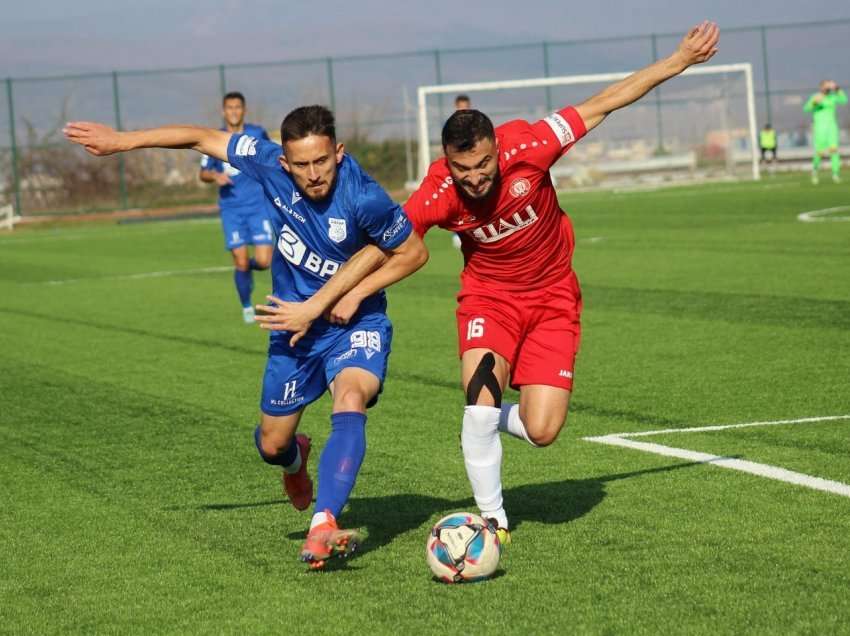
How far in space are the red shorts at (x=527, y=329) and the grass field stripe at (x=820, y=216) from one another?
17.1 metres

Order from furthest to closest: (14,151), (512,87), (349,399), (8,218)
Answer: (14,151)
(8,218)
(512,87)
(349,399)

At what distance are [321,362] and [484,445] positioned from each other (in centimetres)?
80

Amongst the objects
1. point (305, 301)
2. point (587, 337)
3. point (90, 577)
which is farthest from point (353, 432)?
point (587, 337)

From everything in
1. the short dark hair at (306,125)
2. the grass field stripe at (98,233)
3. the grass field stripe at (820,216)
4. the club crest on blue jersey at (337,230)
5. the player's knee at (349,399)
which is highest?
the short dark hair at (306,125)

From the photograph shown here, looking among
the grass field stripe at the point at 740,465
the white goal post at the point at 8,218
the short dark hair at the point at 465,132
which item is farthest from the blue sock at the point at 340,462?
the white goal post at the point at 8,218

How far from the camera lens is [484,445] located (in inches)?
249

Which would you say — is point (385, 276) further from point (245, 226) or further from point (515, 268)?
point (245, 226)

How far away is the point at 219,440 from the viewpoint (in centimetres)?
876

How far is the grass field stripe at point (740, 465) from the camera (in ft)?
21.9

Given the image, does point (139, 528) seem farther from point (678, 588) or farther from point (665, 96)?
point (665, 96)

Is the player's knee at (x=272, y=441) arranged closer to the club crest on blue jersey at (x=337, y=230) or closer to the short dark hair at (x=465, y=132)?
the club crest on blue jersey at (x=337, y=230)

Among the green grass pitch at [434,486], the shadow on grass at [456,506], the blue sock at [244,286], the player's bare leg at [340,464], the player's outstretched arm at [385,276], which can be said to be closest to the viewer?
the green grass pitch at [434,486]

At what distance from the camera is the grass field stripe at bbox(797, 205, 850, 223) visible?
23414 millimetres

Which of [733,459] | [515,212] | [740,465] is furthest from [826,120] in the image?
[515,212]
